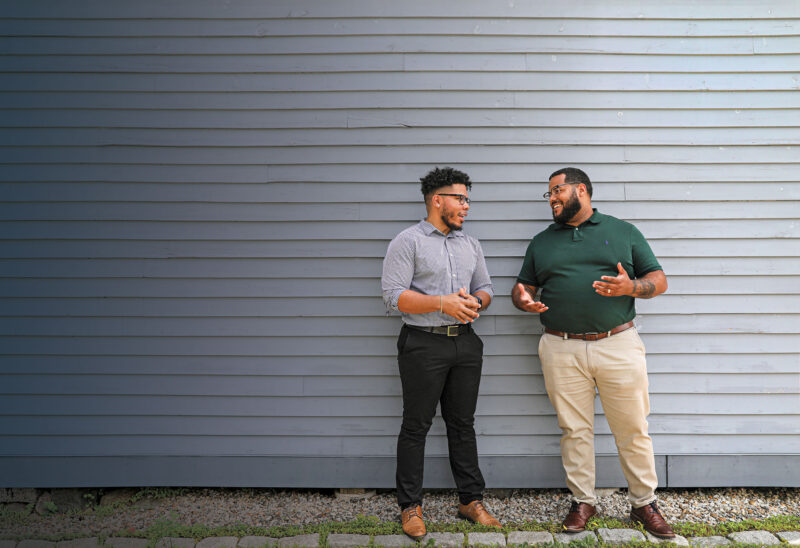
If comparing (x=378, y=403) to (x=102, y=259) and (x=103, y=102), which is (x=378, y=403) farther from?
Result: (x=103, y=102)

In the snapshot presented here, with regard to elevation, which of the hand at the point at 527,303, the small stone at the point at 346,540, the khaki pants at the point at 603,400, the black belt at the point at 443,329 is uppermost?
the hand at the point at 527,303

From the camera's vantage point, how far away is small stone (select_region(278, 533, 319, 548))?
2852 mm

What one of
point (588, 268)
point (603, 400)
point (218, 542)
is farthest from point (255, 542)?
point (588, 268)

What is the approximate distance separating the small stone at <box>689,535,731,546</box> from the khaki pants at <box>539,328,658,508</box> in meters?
0.31

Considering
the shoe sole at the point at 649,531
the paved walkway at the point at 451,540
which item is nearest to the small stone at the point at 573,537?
the paved walkway at the point at 451,540

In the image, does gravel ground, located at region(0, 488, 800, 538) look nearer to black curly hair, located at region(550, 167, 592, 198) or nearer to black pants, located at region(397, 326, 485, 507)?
black pants, located at region(397, 326, 485, 507)

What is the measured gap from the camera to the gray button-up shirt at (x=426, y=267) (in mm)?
2906

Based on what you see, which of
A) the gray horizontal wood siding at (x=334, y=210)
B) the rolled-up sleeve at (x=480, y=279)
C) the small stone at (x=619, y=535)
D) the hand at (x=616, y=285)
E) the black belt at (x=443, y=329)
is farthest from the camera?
the gray horizontal wood siding at (x=334, y=210)

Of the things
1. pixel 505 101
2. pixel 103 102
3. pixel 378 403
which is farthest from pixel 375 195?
pixel 103 102

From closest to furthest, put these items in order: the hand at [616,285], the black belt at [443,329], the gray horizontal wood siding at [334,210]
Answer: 1. the hand at [616,285]
2. the black belt at [443,329]
3. the gray horizontal wood siding at [334,210]

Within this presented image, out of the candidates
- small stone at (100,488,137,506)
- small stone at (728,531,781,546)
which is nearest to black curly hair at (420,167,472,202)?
small stone at (728,531,781,546)

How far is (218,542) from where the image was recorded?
2887 mm

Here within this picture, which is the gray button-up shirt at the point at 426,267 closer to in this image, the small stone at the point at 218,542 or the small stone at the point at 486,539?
the small stone at the point at 486,539

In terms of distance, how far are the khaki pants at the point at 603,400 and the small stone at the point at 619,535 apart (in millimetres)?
171
